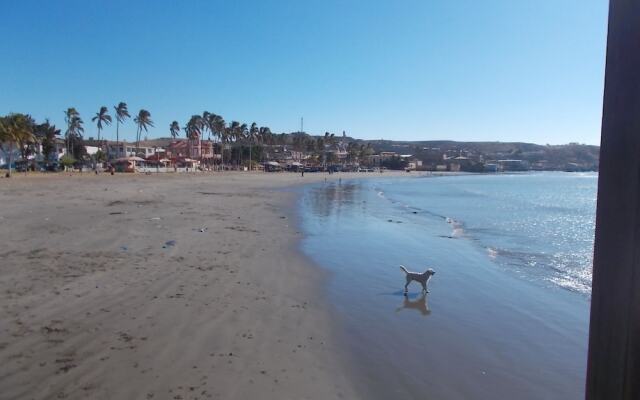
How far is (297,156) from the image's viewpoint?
168 metres

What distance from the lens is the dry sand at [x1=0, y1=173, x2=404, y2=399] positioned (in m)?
4.77

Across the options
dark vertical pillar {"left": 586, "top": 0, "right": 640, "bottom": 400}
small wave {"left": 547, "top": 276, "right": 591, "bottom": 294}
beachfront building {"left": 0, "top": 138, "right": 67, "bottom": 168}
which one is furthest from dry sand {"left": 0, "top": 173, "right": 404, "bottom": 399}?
beachfront building {"left": 0, "top": 138, "right": 67, "bottom": 168}

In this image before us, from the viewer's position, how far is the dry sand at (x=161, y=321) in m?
4.77

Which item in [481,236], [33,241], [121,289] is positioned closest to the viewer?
[121,289]

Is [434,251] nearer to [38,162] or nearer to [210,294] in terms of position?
[210,294]

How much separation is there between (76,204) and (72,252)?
12676mm

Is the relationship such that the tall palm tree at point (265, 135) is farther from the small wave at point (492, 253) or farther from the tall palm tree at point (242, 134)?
the small wave at point (492, 253)

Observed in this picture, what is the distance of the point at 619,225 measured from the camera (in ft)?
3.52

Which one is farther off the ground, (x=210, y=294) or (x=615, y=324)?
(x=615, y=324)

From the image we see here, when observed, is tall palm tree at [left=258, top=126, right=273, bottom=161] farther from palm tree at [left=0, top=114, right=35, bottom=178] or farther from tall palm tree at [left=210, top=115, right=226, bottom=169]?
palm tree at [left=0, top=114, right=35, bottom=178]

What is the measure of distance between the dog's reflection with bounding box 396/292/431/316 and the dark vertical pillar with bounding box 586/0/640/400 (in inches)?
278

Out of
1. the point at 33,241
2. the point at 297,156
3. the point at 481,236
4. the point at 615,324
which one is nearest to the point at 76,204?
the point at 33,241

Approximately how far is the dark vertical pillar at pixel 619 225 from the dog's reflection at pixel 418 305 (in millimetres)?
7070

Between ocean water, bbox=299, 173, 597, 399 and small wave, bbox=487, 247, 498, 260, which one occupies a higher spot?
ocean water, bbox=299, 173, 597, 399
